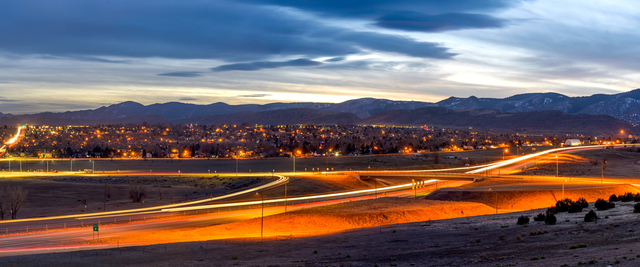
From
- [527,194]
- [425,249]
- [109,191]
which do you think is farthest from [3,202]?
[527,194]

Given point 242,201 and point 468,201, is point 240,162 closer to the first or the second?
point 242,201

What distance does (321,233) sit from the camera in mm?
45125

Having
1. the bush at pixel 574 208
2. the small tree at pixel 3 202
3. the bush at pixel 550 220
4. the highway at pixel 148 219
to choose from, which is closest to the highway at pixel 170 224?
the highway at pixel 148 219

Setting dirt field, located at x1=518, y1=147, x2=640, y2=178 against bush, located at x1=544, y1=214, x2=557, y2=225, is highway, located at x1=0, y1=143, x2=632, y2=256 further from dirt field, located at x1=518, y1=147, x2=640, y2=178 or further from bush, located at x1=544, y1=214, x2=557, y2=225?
dirt field, located at x1=518, y1=147, x2=640, y2=178

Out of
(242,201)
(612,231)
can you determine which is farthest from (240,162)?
(612,231)

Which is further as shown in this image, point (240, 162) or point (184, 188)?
point (240, 162)

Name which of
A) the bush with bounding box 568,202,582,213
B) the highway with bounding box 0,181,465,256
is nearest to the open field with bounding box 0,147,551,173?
the highway with bounding box 0,181,465,256

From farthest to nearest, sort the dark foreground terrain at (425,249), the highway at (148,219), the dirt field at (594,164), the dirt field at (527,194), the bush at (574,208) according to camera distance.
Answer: the dirt field at (594,164) → the dirt field at (527,194) → the bush at (574,208) → the highway at (148,219) → the dark foreground terrain at (425,249)

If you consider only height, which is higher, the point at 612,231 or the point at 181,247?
the point at 612,231

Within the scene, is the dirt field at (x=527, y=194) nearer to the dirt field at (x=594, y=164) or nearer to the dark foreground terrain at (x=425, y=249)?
the dark foreground terrain at (x=425, y=249)

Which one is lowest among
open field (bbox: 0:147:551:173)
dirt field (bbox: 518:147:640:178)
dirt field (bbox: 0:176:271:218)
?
dirt field (bbox: 0:176:271:218)

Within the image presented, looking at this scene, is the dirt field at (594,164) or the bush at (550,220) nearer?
the bush at (550,220)

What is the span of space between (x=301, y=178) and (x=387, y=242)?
51266mm

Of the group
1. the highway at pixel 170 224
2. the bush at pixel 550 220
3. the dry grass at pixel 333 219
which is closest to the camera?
the bush at pixel 550 220
